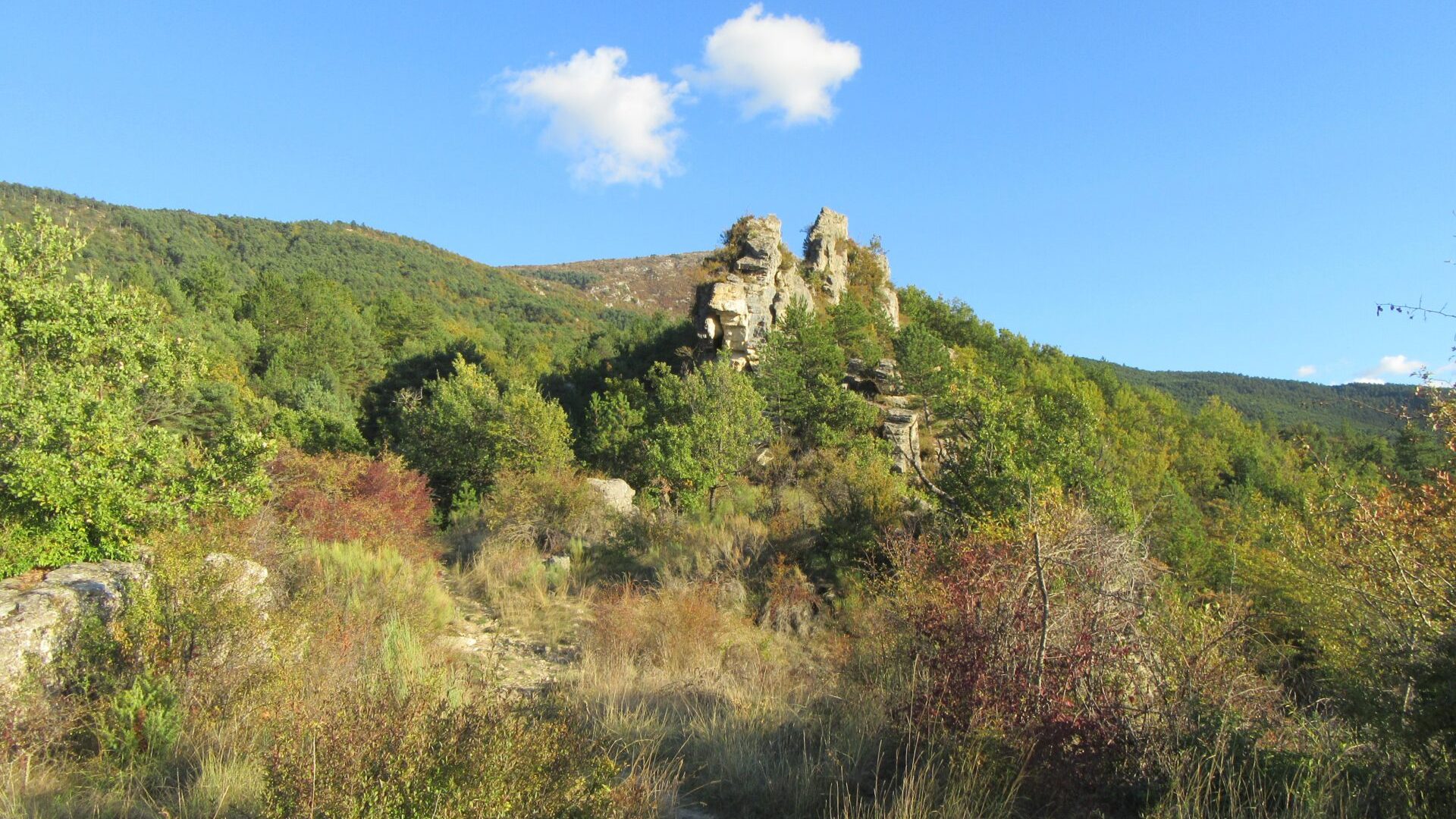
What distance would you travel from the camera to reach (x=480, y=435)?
2619cm

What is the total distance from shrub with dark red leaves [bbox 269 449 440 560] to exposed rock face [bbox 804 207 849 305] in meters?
22.9

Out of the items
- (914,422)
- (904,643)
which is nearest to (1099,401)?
(914,422)

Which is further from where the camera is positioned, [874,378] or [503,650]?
[874,378]

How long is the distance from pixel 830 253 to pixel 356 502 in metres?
28.0

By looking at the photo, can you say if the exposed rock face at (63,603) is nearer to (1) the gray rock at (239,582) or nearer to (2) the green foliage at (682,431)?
(1) the gray rock at (239,582)

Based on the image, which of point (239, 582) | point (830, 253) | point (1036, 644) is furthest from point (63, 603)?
point (830, 253)

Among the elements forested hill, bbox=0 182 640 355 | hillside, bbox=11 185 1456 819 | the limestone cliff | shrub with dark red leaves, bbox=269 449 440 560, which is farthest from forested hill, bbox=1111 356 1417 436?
shrub with dark red leaves, bbox=269 449 440 560

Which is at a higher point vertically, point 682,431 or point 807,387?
point 807,387

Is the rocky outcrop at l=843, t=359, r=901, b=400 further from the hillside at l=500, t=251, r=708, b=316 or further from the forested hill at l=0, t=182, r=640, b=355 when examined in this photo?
the hillside at l=500, t=251, r=708, b=316

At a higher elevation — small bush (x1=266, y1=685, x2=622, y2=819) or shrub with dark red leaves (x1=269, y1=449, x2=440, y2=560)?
small bush (x1=266, y1=685, x2=622, y2=819)

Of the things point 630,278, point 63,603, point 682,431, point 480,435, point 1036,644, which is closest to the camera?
point 1036,644

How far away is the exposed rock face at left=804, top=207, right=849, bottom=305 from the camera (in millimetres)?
36500

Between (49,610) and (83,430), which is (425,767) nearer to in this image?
(49,610)

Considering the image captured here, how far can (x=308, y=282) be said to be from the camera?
50.6 meters
